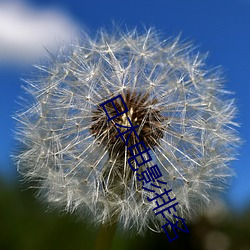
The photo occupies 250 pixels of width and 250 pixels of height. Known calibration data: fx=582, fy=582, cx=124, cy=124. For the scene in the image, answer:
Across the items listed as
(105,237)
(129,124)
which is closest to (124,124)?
(129,124)

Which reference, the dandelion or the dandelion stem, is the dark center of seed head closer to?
the dandelion

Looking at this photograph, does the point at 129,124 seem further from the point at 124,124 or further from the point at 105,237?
the point at 105,237

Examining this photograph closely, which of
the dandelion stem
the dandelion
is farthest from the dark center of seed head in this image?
the dandelion stem

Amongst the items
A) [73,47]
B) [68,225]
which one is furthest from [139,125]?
[68,225]

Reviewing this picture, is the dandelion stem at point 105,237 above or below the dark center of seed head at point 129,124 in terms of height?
below

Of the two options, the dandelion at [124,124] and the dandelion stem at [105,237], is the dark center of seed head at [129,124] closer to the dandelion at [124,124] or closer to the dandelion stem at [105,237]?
the dandelion at [124,124]

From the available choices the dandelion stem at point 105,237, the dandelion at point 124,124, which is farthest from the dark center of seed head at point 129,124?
the dandelion stem at point 105,237
